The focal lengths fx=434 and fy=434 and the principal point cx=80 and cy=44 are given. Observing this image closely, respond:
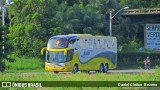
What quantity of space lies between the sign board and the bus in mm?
31314

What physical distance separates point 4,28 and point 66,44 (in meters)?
14.7

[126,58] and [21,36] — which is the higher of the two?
[21,36]

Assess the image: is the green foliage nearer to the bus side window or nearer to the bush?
the bush

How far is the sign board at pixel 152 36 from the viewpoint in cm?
7324

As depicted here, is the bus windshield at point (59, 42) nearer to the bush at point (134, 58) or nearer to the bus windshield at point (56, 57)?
the bus windshield at point (56, 57)

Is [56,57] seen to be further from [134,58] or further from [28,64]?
[134,58]

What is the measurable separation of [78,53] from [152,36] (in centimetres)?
3755

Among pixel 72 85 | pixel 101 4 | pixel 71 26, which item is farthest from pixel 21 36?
pixel 72 85

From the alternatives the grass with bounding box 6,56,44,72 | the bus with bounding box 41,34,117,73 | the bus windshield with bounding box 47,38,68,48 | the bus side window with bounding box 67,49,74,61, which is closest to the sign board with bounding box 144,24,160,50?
the grass with bounding box 6,56,44,72

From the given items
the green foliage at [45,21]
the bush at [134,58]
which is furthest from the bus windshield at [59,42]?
the bush at [134,58]

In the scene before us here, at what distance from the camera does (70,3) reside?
7700 centimetres

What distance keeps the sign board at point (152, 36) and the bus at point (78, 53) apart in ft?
103

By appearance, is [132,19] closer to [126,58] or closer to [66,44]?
[126,58]

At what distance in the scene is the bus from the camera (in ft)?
123
